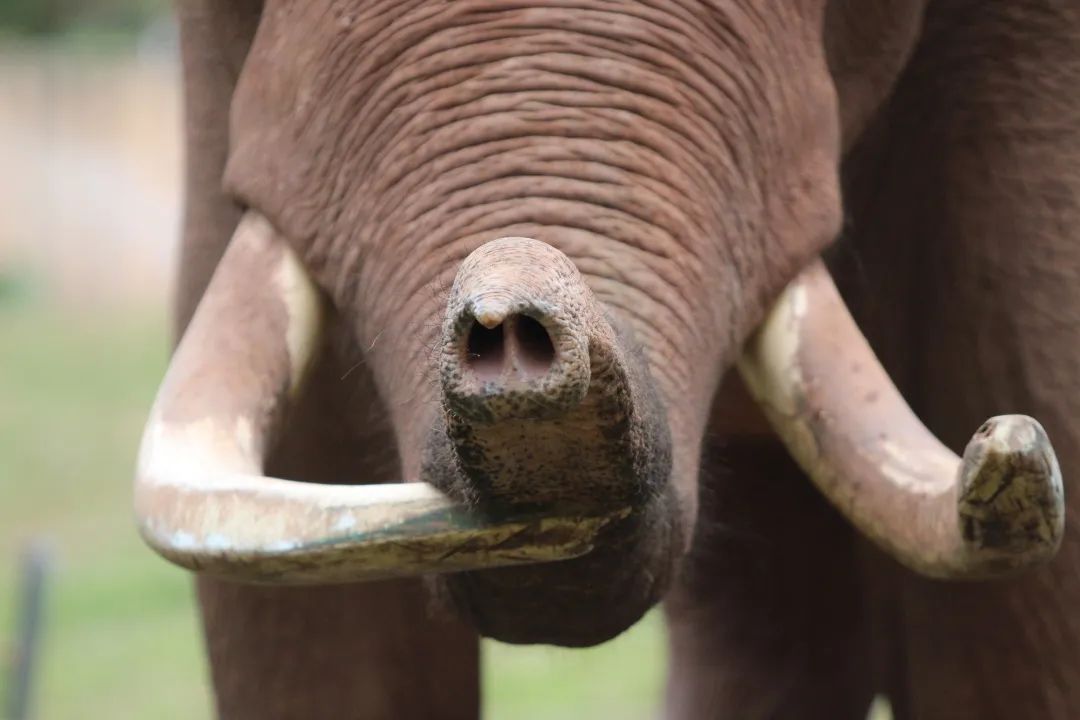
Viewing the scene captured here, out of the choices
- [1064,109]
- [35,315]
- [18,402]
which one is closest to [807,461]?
[1064,109]

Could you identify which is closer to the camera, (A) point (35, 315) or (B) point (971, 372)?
(B) point (971, 372)

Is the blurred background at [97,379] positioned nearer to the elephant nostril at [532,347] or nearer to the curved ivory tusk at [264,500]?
the curved ivory tusk at [264,500]

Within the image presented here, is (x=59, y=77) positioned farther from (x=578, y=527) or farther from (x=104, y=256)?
(x=578, y=527)

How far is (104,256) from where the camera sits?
18.5m

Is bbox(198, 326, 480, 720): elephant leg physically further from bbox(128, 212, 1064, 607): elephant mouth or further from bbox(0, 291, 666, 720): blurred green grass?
bbox(0, 291, 666, 720): blurred green grass

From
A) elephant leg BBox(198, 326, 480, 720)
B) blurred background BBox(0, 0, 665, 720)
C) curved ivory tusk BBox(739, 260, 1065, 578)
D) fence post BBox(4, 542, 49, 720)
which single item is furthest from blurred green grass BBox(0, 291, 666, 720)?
curved ivory tusk BBox(739, 260, 1065, 578)

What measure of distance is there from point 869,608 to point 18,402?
30.3 ft

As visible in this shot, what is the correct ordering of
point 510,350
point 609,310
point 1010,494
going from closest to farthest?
1. point 510,350
2. point 1010,494
3. point 609,310

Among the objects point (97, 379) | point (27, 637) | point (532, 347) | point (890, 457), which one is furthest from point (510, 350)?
point (97, 379)

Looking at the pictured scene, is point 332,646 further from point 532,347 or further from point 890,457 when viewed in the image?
point 532,347

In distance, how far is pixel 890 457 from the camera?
252cm

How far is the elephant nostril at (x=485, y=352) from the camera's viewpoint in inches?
74.0

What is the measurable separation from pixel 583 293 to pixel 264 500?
53cm

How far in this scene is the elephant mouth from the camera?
210 centimetres
